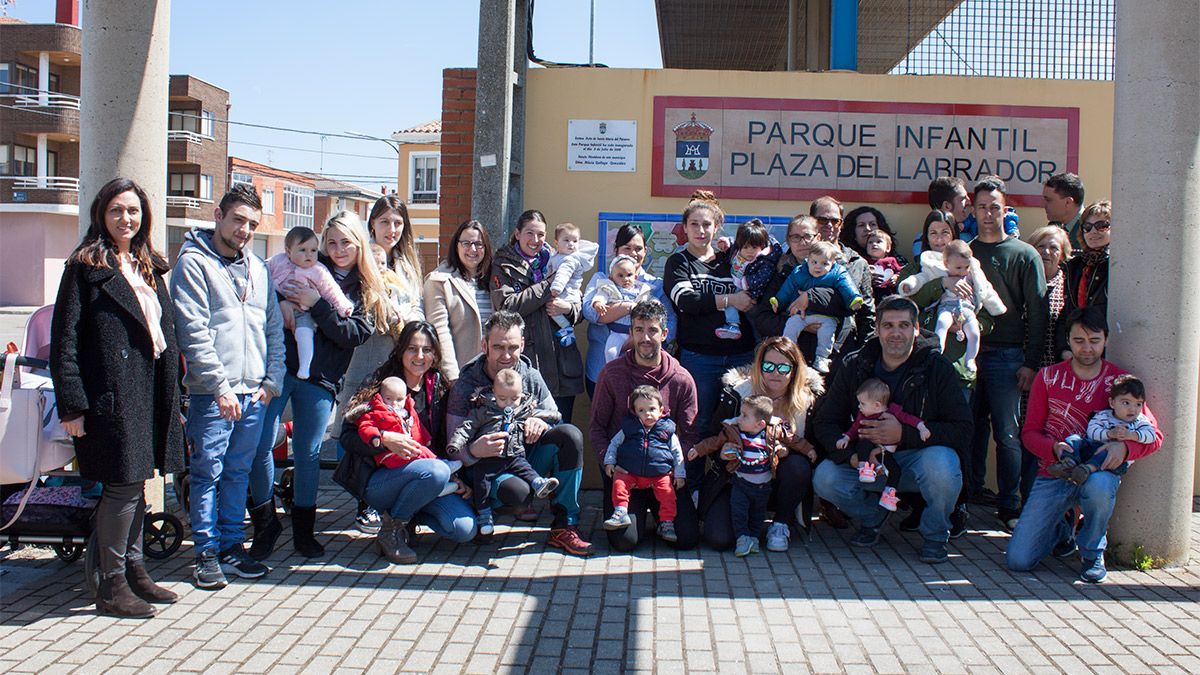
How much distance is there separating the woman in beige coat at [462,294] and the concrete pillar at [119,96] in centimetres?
160

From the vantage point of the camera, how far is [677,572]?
5.27 m

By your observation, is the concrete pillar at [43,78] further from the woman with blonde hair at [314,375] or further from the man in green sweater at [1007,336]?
the man in green sweater at [1007,336]

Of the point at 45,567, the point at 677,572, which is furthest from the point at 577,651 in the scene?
the point at 45,567

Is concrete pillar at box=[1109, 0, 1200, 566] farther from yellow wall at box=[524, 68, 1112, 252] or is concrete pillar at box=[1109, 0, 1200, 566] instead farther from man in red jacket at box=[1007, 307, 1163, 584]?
yellow wall at box=[524, 68, 1112, 252]

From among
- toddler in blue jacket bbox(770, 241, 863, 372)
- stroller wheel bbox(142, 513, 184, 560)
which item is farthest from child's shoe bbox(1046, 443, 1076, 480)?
stroller wheel bbox(142, 513, 184, 560)

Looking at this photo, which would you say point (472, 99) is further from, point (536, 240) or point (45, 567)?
point (45, 567)

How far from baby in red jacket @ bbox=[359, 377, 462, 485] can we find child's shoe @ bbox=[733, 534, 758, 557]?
5.35 ft

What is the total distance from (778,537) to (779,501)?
22 centimetres

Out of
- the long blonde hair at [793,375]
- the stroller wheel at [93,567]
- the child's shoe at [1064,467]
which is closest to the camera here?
the stroller wheel at [93,567]

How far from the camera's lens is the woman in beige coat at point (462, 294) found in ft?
20.4

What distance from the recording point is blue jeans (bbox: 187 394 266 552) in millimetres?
4844

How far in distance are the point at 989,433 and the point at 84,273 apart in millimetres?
5580

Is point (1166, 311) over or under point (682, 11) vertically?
under

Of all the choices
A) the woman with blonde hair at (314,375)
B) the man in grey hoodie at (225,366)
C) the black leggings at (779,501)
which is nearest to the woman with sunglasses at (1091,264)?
the black leggings at (779,501)
